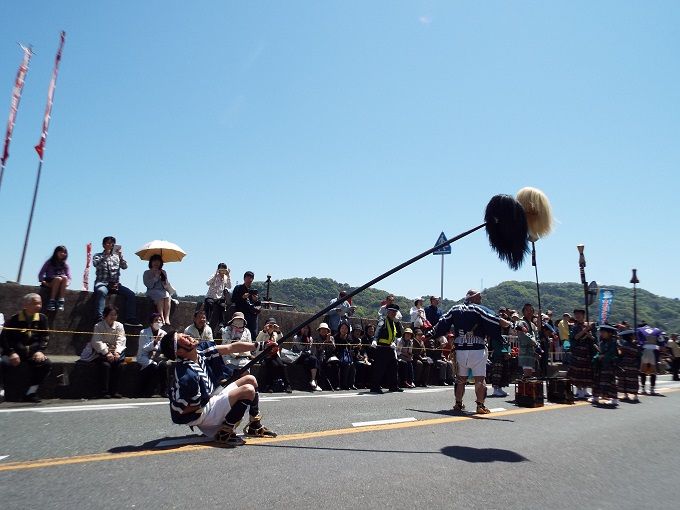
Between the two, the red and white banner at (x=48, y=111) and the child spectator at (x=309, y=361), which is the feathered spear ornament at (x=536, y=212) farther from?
the red and white banner at (x=48, y=111)

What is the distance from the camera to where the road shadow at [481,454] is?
579cm

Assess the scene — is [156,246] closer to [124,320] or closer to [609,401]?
[124,320]

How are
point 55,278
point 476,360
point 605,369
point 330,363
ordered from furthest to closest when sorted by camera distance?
point 330,363 → point 605,369 → point 55,278 → point 476,360

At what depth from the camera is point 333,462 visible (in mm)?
5320

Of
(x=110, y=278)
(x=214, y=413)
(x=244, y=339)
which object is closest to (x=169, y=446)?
(x=214, y=413)

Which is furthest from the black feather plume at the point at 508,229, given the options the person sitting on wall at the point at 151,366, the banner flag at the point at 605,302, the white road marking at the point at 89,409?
the banner flag at the point at 605,302

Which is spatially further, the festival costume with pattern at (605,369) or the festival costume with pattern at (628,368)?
the festival costume with pattern at (628,368)

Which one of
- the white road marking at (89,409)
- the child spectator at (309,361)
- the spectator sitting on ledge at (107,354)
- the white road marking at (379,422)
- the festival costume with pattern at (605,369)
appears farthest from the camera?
the child spectator at (309,361)

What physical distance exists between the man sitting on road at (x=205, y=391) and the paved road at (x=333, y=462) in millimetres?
244

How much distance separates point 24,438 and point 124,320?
6.84 metres

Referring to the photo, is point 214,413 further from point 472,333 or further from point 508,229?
point 472,333

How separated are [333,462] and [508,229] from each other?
12.8 feet

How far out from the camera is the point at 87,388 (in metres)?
9.68

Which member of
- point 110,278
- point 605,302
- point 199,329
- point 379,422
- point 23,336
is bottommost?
point 379,422
